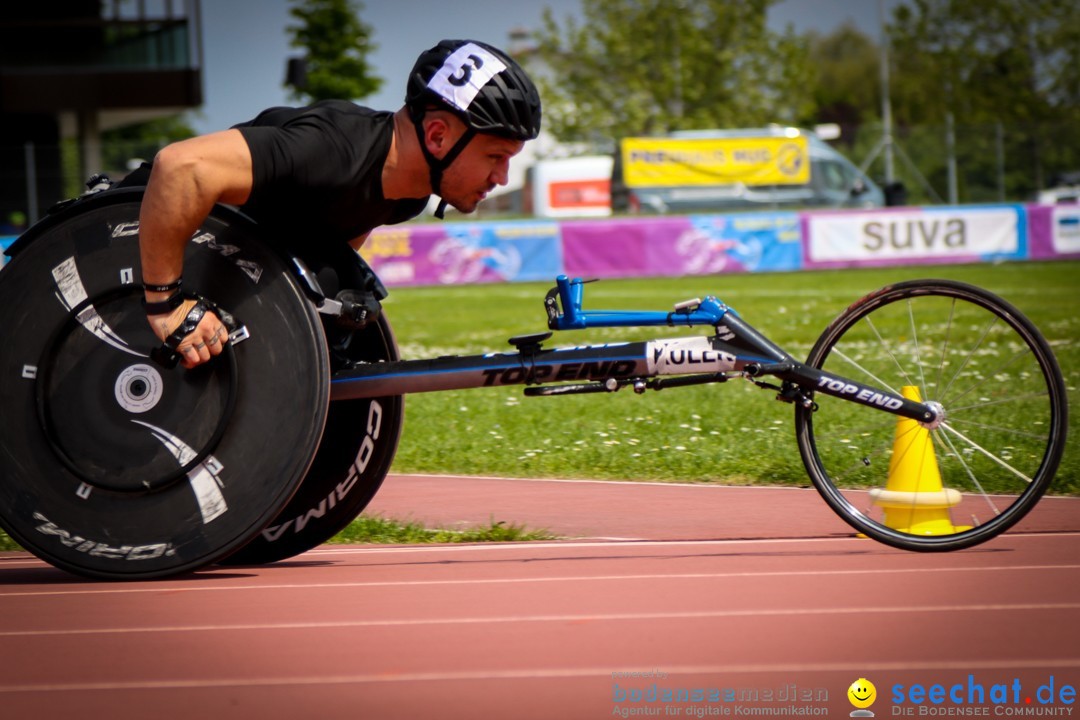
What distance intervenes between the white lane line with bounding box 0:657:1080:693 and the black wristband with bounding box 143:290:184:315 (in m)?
1.33

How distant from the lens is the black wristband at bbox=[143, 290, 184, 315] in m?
4.28

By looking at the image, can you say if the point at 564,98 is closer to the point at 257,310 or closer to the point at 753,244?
the point at 753,244

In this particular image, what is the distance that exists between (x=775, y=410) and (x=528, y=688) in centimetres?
593

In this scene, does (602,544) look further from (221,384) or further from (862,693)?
(862,693)

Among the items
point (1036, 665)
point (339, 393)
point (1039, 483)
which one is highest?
point (339, 393)

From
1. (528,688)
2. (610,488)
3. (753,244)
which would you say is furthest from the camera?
(753,244)

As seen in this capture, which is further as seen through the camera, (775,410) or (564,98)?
(564,98)

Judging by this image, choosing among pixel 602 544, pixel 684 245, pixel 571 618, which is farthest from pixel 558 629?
pixel 684 245

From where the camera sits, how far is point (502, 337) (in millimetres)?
14781

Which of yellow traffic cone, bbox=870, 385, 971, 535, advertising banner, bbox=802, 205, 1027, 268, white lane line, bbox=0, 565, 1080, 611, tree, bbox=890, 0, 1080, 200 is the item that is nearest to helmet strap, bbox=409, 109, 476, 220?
white lane line, bbox=0, 565, 1080, 611

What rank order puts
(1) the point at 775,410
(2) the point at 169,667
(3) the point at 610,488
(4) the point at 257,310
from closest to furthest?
1. (2) the point at 169,667
2. (4) the point at 257,310
3. (3) the point at 610,488
4. (1) the point at 775,410

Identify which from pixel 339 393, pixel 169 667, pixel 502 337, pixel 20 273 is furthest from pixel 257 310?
pixel 502 337

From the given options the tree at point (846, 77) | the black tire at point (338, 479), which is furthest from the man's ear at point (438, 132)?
the tree at point (846, 77)

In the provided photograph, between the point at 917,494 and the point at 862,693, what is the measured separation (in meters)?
1.86
